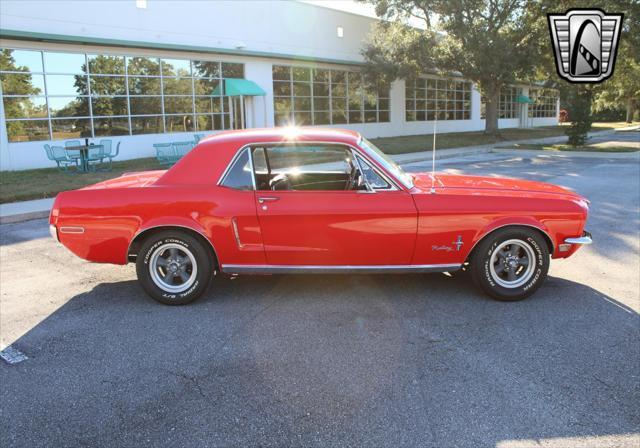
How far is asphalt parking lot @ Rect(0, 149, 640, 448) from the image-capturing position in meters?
2.99

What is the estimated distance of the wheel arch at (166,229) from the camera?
4832mm

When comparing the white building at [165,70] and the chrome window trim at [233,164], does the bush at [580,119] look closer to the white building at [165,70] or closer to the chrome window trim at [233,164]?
the white building at [165,70]

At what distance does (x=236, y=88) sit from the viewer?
2238 cm

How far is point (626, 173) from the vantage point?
15.0 meters

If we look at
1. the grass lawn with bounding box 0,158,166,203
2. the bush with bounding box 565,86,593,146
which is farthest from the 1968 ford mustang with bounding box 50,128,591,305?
the bush with bounding box 565,86,593,146

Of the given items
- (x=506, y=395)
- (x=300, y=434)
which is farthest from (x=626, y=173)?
(x=300, y=434)

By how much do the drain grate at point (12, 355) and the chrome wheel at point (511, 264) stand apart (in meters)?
3.88

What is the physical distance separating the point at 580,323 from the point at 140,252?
12.6ft

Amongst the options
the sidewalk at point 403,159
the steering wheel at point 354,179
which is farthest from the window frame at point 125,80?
the steering wheel at point 354,179

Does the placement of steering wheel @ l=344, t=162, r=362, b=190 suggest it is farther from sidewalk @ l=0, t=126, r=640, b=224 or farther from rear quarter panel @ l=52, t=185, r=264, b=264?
sidewalk @ l=0, t=126, r=640, b=224

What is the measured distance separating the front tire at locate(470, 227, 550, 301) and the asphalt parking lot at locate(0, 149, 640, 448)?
5.8 inches

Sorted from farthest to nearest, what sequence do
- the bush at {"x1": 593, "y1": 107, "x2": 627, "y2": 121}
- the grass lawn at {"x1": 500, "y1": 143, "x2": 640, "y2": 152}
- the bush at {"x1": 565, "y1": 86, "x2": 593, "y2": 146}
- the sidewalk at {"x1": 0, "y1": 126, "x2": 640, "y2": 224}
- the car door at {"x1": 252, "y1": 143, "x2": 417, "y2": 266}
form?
the bush at {"x1": 593, "y1": 107, "x2": 627, "y2": 121}
the bush at {"x1": 565, "y1": 86, "x2": 593, "y2": 146}
the grass lawn at {"x1": 500, "y1": 143, "x2": 640, "y2": 152}
the sidewalk at {"x1": 0, "y1": 126, "x2": 640, "y2": 224}
the car door at {"x1": 252, "y1": 143, "x2": 417, "y2": 266}

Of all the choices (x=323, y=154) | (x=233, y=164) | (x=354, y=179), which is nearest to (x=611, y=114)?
(x=323, y=154)

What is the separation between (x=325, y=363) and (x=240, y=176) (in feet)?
6.55
